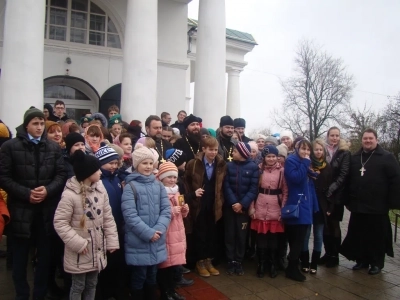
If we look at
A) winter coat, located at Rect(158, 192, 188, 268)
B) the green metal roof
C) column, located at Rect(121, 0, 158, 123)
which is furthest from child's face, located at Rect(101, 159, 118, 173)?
the green metal roof

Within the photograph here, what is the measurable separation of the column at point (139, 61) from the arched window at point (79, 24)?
3174 mm

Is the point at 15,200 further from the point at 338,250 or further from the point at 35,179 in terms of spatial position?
the point at 338,250

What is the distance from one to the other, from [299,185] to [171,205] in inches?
69.5

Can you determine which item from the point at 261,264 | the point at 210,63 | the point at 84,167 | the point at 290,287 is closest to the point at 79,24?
the point at 210,63

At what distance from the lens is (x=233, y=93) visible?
16.4m

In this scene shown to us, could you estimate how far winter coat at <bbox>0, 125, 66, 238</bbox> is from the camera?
3.40m

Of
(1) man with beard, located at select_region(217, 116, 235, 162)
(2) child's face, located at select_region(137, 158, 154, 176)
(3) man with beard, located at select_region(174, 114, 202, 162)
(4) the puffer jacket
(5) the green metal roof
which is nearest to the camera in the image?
(4) the puffer jacket

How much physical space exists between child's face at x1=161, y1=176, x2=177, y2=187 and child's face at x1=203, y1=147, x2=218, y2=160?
34.2 inches

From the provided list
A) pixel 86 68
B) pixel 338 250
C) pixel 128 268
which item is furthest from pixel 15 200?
pixel 86 68

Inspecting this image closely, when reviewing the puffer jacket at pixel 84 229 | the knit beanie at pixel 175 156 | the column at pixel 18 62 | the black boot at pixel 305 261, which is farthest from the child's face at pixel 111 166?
the column at pixel 18 62

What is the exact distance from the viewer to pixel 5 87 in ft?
24.3

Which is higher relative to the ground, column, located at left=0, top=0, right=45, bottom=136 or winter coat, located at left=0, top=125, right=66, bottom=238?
column, located at left=0, top=0, right=45, bottom=136

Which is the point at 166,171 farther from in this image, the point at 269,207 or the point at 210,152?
the point at 269,207

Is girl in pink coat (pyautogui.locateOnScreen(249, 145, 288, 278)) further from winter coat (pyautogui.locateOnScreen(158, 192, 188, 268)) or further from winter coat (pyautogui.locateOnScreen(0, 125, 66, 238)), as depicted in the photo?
winter coat (pyautogui.locateOnScreen(0, 125, 66, 238))
